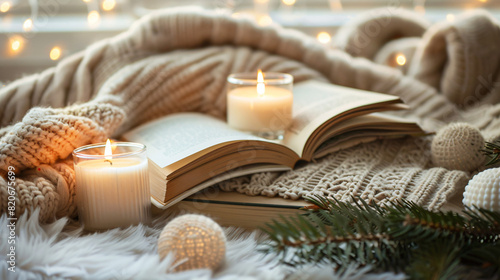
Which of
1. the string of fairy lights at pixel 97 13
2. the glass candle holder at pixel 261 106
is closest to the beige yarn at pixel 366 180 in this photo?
the glass candle holder at pixel 261 106

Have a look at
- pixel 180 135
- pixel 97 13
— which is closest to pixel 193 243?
pixel 180 135

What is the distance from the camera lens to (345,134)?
0.93 metres

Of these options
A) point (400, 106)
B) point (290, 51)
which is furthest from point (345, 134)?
point (290, 51)

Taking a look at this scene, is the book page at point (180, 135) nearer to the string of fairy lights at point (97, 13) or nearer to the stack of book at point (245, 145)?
the stack of book at point (245, 145)

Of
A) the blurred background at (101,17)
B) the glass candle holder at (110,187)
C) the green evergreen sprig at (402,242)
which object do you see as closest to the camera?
the green evergreen sprig at (402,242)

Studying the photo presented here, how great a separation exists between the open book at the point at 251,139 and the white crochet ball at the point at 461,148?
0.12 metres

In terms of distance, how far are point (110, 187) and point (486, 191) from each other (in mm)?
533

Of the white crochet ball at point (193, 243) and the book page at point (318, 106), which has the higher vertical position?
the book page at point (318, 106)

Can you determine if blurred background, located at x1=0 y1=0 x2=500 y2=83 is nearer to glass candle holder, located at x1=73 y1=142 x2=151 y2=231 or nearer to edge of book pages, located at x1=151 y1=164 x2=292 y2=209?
edge of book pages, located at x1=151 y1=164 x2=292 y2=209

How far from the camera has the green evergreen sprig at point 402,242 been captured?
1.75 ft

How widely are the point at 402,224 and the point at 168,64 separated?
0.69m

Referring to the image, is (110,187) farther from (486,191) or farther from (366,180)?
(486,191)

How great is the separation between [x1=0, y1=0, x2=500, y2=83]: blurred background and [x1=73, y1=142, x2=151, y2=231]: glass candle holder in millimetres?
903

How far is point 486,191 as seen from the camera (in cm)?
60
